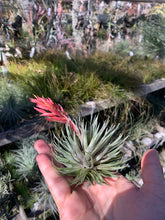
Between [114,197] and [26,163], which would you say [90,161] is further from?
[26,163]

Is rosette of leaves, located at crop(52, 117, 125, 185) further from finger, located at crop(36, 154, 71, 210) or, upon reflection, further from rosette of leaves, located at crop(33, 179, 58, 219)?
rosette of leaves, located at crop(33, 179, 58, 219)

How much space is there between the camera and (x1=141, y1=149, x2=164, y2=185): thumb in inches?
35.2

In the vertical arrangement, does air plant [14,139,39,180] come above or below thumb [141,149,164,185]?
below

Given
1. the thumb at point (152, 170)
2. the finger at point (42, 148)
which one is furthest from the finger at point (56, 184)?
the thumb at point (152, 170)

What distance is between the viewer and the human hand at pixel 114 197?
84cm

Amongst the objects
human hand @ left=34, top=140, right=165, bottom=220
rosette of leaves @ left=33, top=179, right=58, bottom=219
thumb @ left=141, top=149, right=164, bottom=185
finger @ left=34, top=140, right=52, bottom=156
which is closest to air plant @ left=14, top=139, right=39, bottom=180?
rosette of leaves @ left=33, top=179, right=58, bottom=219

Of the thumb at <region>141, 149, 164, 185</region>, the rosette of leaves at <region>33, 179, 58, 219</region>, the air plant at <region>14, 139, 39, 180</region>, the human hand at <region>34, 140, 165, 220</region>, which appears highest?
the thumb at <region>141, 149, 164, 185</region>

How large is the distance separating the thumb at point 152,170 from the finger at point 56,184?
1.54 feet

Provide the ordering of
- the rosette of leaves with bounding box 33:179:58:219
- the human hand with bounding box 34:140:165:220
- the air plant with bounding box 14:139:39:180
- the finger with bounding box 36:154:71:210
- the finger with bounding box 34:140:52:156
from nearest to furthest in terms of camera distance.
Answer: the human hand with bounding box 34:140:165:220 < the finger with bounding box 36:154:71:210 < the finger with bounding box 34:140:52:156 < the rosette of leaves with bounding box 33:179:58:219 < the air plant with bounding box 14:139:39:180

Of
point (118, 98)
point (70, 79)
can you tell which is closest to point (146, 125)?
point (118, 98)

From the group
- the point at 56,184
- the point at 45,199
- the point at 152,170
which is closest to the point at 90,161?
the point at 56,184

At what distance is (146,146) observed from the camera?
2473 millimetres

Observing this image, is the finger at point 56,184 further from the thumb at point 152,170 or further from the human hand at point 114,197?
the thumb at point 152,170

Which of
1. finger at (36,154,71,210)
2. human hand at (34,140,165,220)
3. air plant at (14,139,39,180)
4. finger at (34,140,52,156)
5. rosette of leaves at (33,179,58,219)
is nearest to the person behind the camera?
human hand at (34,140,165,220)
